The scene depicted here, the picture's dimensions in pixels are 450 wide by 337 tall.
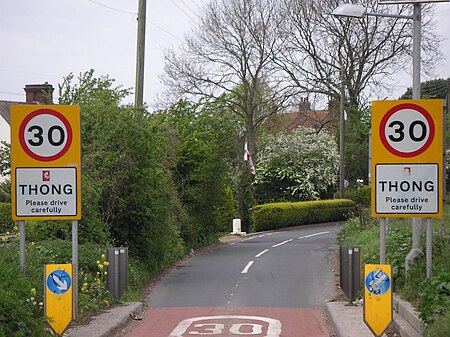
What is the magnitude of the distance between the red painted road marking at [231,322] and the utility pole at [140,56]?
7977 mm

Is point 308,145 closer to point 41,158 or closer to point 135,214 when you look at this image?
point 135,214

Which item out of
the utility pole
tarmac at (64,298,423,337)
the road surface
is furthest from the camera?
the utility pole

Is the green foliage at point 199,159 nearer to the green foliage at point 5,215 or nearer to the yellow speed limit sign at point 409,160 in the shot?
the green foliage at point 5,215

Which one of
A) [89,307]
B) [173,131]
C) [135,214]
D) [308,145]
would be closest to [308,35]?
[308,145]

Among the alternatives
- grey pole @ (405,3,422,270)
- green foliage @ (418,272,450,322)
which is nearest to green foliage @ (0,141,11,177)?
grey pole @ (405,3,422,270)

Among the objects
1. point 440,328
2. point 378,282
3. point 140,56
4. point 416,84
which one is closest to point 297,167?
point 140,56

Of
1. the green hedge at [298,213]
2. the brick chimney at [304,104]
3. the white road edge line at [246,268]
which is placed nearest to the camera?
the white road edge line at [246,268]

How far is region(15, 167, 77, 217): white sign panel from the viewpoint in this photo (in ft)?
34.9

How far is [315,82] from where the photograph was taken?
47.2m

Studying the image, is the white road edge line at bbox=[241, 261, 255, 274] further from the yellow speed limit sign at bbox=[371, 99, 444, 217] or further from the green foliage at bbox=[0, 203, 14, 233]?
A: the green foliage at bbox=[0, 203, 14, 233]

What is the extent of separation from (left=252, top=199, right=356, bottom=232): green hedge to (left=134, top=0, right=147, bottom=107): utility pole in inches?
860

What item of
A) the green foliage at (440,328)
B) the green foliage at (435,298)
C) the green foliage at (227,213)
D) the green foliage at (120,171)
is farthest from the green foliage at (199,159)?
the green foliage at (440,328)

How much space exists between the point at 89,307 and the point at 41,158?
132 inches

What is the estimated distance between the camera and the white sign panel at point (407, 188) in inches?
414
